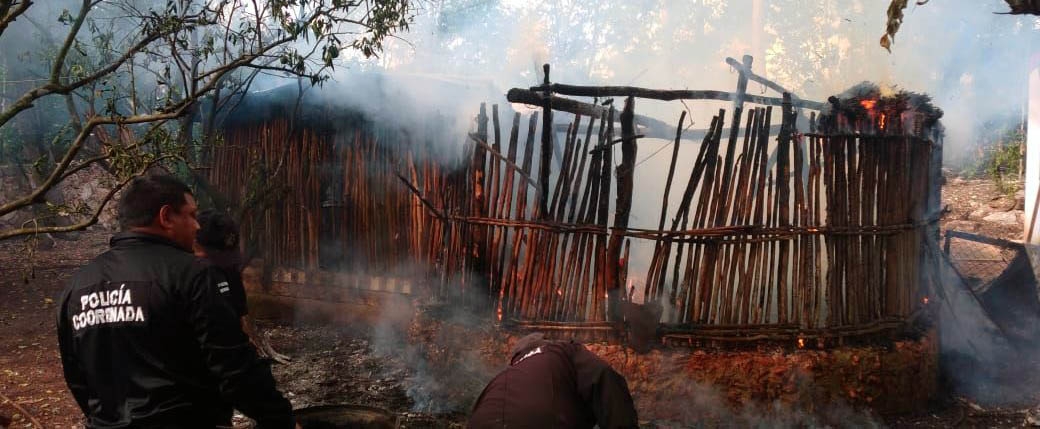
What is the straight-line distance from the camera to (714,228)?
558 cm

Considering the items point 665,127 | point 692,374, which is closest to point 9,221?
point 665,127

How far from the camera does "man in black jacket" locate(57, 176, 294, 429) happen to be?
259cm

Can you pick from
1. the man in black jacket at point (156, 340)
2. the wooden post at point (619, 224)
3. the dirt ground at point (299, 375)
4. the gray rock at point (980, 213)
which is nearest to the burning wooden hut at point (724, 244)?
the wooden post at point (619, 224)

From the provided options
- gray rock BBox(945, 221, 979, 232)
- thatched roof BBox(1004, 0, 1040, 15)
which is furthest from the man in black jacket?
gray rock BBox(945, 221, 979, 232)

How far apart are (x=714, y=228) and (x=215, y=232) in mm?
3870

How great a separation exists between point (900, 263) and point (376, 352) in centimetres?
570

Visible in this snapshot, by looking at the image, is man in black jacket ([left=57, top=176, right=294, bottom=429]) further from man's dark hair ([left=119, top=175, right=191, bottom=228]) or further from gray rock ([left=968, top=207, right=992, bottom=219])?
gray rock ([left=968, top=207, right=992, bottom=219])

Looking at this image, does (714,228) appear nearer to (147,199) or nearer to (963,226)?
(147,199)

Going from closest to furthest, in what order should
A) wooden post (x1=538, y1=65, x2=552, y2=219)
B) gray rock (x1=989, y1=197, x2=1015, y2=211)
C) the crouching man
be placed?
the crouching man < wooden post (x1=538, y1=65, x2=552, y2=219) < gray rock (x1=989, y1=197, x2=1015, y2=211)

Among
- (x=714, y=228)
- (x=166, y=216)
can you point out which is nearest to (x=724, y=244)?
(x=714, y=228)

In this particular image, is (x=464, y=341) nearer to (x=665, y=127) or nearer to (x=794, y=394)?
(x=794, y=394)

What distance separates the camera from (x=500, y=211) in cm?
631

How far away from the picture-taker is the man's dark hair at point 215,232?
4.27 meters

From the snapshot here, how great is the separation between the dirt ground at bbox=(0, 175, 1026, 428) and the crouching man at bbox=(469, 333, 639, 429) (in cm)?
163
